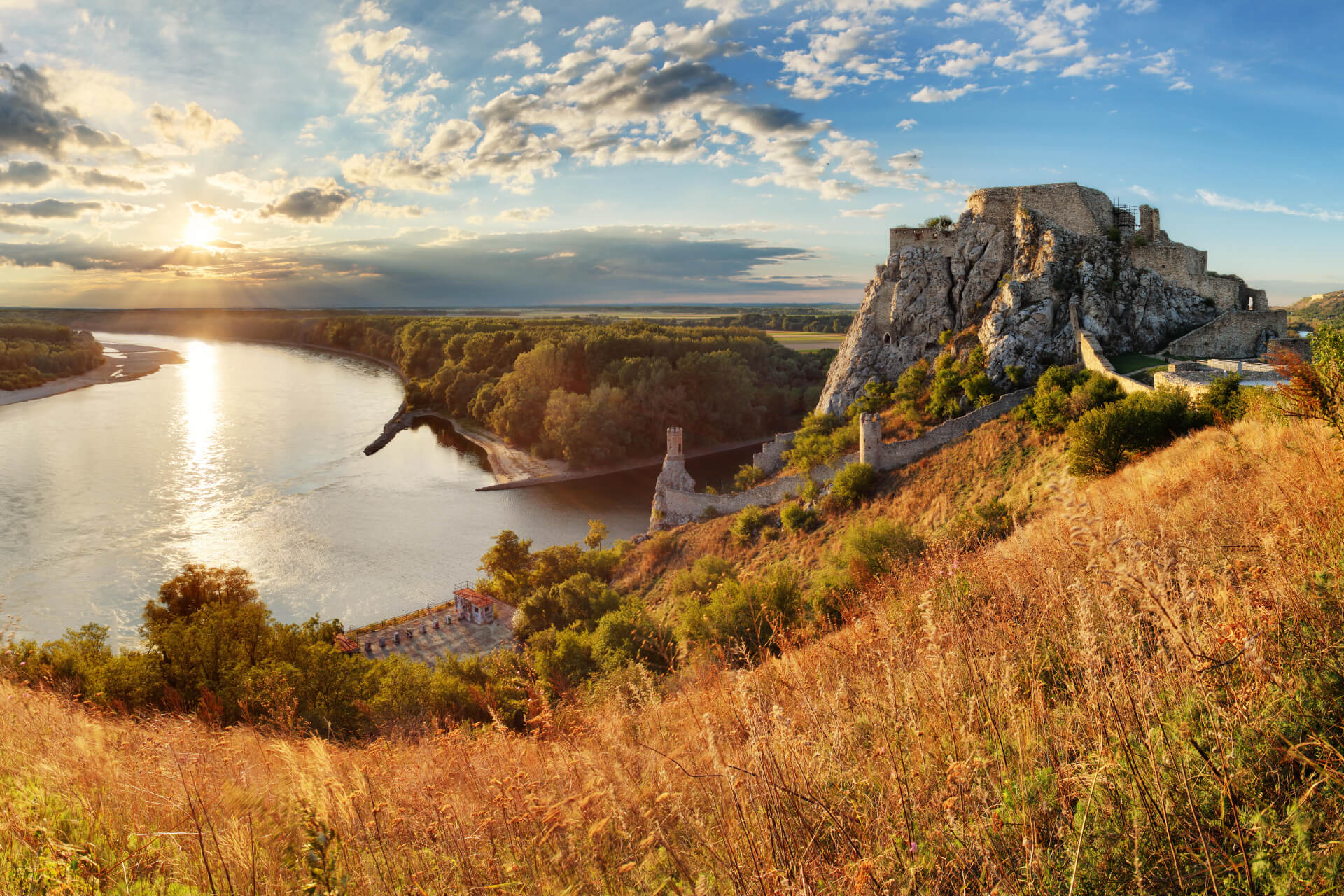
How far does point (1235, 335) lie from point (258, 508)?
4317 cm

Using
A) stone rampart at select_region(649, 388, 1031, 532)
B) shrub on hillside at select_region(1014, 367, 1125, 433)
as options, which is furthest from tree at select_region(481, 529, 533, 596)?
shrub on hillside at select_region(1014, 367, 1125, 433)

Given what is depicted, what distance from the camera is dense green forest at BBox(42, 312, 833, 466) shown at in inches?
1924

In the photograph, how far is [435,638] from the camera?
2203 cm

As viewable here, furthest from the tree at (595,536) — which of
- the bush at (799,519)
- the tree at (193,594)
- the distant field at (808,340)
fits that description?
the distant field at (808,340)

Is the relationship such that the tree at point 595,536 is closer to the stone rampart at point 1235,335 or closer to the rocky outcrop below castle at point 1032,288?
the rocky outcrop below castle at point 1032,288

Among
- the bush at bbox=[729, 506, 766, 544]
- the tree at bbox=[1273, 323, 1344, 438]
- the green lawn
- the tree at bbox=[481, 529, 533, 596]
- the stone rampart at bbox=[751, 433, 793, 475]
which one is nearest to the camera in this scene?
the tree at bbox=[1273, 323, 1344, 438]

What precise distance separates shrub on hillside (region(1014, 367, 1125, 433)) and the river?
69.2ft

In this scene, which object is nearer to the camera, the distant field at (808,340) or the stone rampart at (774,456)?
the stone rampart at (774,456)

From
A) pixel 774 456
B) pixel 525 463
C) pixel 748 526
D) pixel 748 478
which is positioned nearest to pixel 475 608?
pixel 748 526

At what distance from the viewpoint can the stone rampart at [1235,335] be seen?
2042 cm

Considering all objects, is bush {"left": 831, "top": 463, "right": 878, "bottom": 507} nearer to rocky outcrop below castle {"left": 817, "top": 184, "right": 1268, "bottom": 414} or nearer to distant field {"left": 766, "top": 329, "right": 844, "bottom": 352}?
rocky outcrop below castle {"left": 817, "top": 184, "right": 1268, "bottom": 414}

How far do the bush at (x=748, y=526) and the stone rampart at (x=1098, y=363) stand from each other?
11651 mm

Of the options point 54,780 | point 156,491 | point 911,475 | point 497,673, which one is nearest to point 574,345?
point 156,491

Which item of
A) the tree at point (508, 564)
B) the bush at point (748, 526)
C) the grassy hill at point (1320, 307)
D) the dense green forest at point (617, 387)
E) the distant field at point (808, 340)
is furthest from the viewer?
the distant field at point (808, 340)
